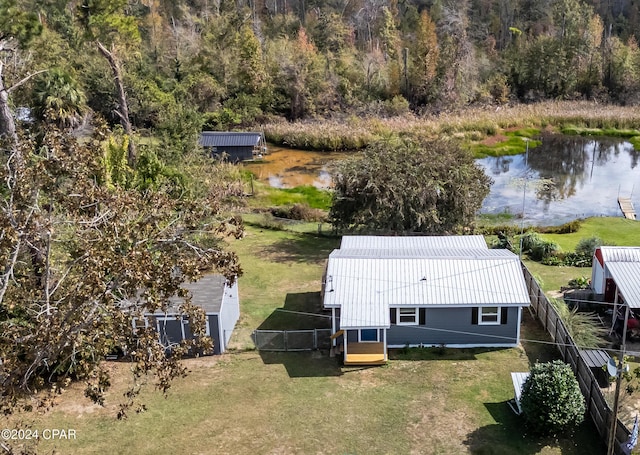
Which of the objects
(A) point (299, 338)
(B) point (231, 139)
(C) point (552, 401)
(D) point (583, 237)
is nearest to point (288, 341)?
(A) point (299, 338)

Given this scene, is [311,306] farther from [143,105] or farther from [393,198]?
[143,105]

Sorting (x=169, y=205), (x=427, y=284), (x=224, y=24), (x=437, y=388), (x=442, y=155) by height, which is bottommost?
(x=437, y=388)

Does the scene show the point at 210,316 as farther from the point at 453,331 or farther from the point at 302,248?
the point at 302,248

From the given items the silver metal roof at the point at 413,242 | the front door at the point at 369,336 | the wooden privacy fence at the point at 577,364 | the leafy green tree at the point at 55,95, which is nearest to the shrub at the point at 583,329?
the wooden privacy fence at the point at 577,364

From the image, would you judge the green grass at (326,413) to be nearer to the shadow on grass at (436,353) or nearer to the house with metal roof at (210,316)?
the shadow on grass at (436,353)

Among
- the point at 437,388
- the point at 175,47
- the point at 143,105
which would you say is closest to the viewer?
the point at 437,388

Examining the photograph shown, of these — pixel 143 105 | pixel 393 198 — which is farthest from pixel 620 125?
pixel 143 105

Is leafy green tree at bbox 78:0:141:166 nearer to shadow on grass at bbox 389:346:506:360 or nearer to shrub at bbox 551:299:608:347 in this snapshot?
shadow on grass at bbox 389:346:506:360
